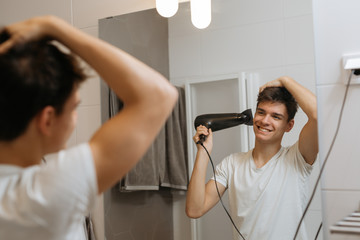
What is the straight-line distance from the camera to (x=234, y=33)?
1.35 m

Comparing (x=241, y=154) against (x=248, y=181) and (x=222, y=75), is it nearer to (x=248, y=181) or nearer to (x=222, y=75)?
(x=248, y=181)

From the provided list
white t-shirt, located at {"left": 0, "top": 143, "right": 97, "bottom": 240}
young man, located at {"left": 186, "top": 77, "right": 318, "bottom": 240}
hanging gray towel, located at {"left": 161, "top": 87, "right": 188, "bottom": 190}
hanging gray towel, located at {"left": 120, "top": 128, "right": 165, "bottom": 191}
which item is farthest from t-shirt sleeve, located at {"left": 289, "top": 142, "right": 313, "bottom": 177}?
white t-shirt, located at {"left": 0, "top": 143, "right": 97, "bottom": 240}

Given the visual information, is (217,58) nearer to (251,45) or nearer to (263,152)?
(251,45)

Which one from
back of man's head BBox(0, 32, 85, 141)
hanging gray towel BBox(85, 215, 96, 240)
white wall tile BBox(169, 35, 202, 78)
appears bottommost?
hanging gray towel BBox(85, 215, 96, 240)

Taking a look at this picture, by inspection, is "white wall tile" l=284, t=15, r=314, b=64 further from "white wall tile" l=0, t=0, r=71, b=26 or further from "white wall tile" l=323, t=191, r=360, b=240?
"white wall tile" l=0, t=0, r=71, b=26

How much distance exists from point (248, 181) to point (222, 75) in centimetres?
38

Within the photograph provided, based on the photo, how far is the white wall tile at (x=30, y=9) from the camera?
5.88 feet

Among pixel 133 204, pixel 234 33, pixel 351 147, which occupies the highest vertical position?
pixel 234 33

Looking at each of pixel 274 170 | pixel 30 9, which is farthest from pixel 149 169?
pixel 30 9

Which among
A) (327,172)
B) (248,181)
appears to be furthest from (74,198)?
(327,172)

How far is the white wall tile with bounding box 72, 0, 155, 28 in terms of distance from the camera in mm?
1612

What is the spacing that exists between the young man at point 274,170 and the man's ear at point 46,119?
0.75m

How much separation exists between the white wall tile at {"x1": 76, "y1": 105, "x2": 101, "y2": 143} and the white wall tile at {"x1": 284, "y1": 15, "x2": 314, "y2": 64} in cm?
86

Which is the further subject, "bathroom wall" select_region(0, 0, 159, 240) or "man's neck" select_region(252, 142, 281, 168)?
"bathroom wall" select_region(0, 0, 159, 240)
